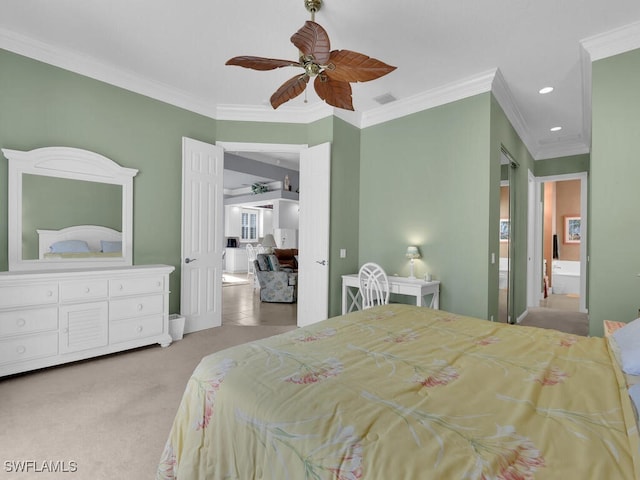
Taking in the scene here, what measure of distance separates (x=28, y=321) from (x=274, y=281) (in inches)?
153

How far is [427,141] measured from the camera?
12.8 feet

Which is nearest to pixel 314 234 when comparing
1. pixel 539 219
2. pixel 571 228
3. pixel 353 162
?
pixel 353 162

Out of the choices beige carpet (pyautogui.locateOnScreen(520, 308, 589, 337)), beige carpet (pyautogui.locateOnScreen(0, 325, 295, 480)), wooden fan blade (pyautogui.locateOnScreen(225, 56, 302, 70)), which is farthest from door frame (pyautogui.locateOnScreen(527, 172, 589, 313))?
beige carpet (pyautogui.locateOnScreen(0, 325, 295, 480))

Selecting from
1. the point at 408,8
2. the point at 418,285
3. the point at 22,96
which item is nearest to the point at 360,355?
the point at 418,285

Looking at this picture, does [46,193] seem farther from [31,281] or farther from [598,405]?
[598,405]

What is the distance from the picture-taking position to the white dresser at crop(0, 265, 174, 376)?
263cm

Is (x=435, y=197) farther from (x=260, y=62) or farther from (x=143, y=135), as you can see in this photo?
(x=143, y=135)

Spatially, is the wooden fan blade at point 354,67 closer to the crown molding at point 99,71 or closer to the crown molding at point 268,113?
the crown molding at point 268,113

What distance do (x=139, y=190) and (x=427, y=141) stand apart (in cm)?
339

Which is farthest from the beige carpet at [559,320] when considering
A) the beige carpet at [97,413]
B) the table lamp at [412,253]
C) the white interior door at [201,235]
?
the beige carpet at [97,413]

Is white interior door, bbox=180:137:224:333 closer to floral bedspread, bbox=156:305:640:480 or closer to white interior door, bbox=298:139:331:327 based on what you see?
white interior door, bbox=298:139:331:327

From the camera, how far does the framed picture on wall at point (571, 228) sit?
777cm

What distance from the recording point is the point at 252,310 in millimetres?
5512

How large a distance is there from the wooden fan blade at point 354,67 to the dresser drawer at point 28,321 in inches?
118
